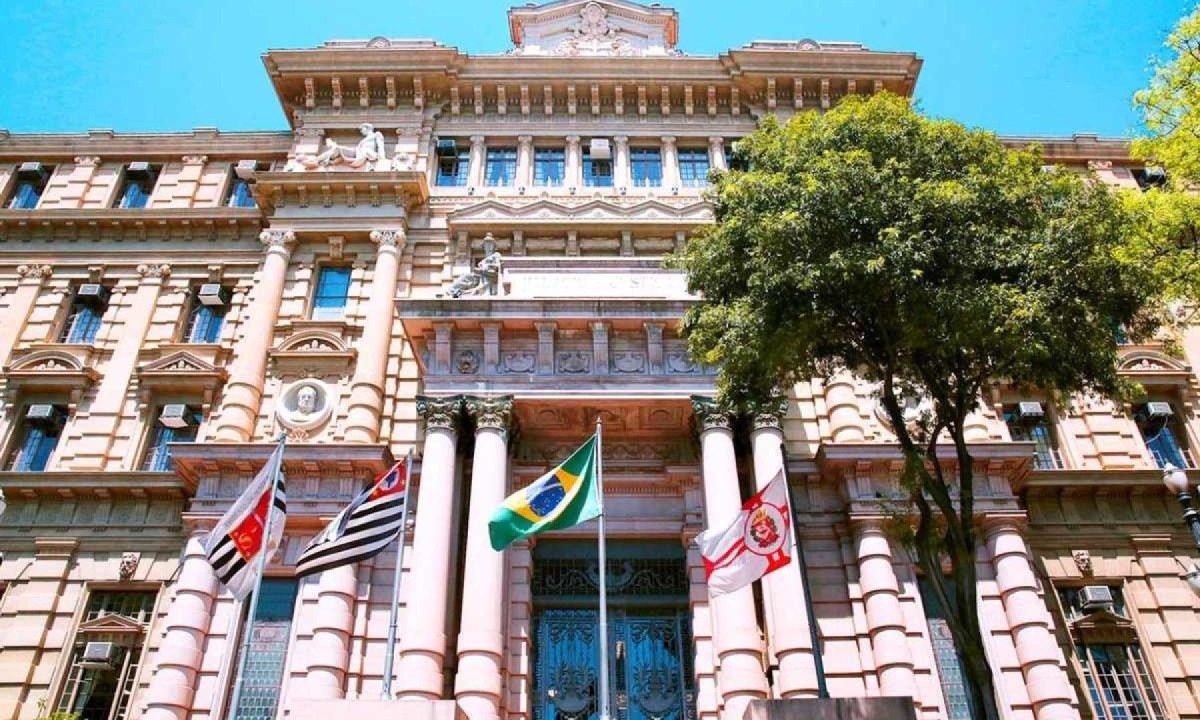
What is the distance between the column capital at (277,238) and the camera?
79.6ft

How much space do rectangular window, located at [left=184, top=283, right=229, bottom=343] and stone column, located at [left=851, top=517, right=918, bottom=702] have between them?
17921 millimetres

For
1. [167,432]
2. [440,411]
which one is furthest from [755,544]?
[167,432]

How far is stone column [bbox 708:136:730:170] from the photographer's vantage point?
89.1ft

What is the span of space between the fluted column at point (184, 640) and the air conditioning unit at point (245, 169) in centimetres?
1285

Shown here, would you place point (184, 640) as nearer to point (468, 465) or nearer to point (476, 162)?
point (468, 465)

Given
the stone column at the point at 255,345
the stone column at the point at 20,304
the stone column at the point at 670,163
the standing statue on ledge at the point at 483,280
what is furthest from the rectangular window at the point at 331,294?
the stone column at the point at 670,163

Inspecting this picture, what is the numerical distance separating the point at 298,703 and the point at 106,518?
361 inches

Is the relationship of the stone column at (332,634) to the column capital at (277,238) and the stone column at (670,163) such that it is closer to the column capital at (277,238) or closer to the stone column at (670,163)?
the column capital at (277,238)

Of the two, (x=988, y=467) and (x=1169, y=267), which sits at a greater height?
(x=1169, y=267)

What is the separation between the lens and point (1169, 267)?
52.3 feet

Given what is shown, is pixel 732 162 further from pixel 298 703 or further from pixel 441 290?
pixel 298 703

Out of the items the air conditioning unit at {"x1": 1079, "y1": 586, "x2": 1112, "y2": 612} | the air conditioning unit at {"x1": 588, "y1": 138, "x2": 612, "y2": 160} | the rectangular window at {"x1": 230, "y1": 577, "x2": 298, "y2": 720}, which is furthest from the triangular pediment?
the air conditioning unit at {"x1": 1079, "y1": 586, "x2": 1112, "y2": 612}

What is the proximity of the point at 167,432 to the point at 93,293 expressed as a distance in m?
5.55

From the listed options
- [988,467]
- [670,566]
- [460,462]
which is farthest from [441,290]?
[988,467]
